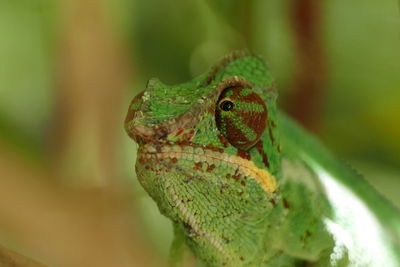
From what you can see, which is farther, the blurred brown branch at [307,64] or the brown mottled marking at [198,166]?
the blurred brown branch at [307,64]

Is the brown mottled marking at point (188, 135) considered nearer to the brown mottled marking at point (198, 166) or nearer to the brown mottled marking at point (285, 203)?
the brown mottled marking at point (198, 166)

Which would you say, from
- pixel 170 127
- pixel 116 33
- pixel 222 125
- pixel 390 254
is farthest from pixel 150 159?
pixel 116 33

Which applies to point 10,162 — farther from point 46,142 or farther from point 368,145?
point 368,145

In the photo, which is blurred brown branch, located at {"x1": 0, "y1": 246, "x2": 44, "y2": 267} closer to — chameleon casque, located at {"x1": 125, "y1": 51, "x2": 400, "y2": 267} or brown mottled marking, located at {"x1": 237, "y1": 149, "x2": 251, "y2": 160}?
chameleon casque, located at {"x1": 125, "y1": 51, "x2": 400, "y2": 267}

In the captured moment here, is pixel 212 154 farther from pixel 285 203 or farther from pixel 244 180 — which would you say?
pixel 285 203

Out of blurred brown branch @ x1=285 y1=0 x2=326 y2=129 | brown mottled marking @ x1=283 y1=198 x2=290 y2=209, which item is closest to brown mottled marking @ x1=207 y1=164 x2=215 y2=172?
brown mottled marking @ x1=283 y1=198 x2=290 y2=209

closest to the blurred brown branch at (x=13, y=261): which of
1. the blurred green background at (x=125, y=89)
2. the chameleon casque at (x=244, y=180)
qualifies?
the chameleon casque at (x=244, y=180)
